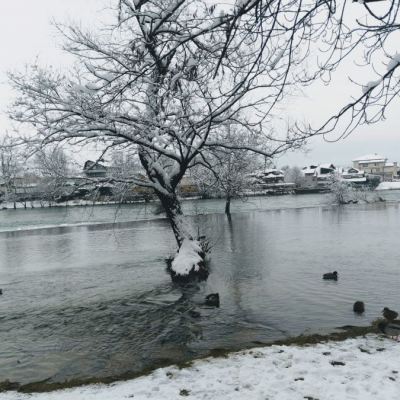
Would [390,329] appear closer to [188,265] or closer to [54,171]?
[188,265]

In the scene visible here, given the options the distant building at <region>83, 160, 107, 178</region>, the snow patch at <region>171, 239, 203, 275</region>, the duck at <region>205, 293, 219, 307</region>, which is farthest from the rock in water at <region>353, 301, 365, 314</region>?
the distant building at <region>83, 160, 107, 178</region>

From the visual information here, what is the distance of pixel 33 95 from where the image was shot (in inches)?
540

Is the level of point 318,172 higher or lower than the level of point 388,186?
higher

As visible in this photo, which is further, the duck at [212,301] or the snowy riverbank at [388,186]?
the snowy riverbank at [388,186]

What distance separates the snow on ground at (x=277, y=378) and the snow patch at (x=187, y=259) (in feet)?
28.7

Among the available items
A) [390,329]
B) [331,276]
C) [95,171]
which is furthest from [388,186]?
[390,329]

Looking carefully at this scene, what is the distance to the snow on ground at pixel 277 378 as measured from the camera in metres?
5.63

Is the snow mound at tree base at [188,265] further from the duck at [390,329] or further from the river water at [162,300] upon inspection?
the duck at [390,329]

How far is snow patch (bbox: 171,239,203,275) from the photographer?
16.2 meters

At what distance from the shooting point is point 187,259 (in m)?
16.2

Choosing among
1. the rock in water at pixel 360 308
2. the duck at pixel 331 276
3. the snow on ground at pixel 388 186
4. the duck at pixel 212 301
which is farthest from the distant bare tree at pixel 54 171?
the snow on ground at pixel 388 186

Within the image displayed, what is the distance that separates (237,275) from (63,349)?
8610mm

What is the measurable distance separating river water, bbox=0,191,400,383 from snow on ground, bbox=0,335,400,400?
A: 1.35 meters

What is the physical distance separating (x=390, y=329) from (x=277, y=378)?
127 inches
